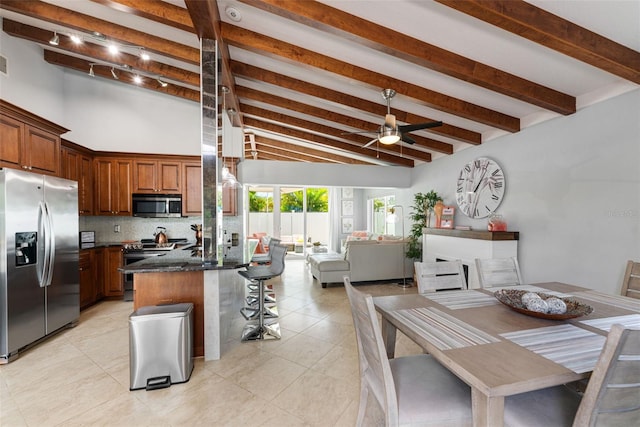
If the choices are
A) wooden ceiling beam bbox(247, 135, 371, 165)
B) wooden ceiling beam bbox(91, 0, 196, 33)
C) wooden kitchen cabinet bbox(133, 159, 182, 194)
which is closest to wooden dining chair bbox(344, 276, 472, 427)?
wooden ceiling beam bbox(91, 0, 196, 33)

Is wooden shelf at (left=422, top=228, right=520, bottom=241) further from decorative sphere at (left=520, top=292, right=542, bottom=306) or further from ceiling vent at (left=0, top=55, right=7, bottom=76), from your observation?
ceiling vent at (left=0, top=55, right=7, bottom=76)

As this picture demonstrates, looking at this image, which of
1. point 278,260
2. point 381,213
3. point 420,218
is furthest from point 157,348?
point 381,213

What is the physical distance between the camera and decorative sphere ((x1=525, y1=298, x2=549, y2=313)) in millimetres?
1447

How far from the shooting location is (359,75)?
3029 millimetres

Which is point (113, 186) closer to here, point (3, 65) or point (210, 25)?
point (3, 65)

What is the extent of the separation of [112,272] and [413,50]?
5091mm

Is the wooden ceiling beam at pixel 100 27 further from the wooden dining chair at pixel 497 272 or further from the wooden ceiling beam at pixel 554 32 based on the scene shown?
the wooden dining chair at pixel 497 272

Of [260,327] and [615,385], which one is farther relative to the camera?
[260,327]

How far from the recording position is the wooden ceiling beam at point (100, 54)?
3469mm

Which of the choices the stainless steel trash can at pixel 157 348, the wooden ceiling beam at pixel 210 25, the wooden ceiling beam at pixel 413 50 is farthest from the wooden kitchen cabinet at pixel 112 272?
the wooden ceiling beam at pixel 413 50

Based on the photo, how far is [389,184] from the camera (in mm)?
6074

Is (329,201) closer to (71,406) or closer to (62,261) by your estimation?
(62,261)

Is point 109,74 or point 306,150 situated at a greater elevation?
point 109,74

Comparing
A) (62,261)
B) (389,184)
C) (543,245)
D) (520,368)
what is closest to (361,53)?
(520,368)
